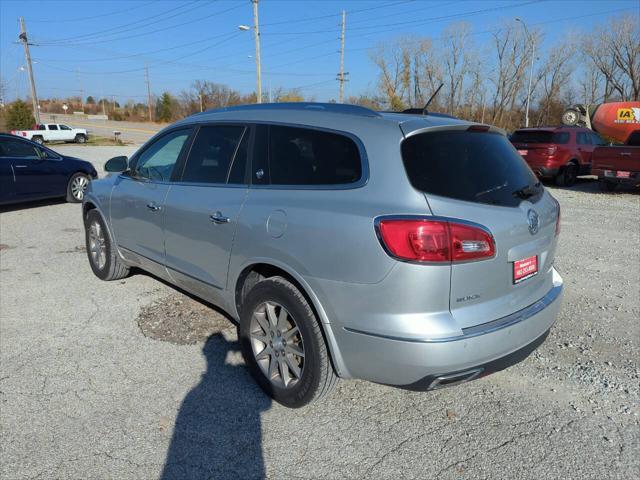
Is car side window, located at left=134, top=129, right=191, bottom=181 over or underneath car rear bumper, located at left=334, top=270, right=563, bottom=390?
over

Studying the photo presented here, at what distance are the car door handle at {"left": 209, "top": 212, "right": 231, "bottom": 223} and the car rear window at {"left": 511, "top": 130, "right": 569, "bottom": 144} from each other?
12.7 m

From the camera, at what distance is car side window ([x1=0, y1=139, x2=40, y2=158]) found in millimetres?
8789

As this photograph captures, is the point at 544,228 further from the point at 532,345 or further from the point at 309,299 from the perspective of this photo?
the point at 309,299

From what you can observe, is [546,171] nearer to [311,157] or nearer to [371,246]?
[311,157]

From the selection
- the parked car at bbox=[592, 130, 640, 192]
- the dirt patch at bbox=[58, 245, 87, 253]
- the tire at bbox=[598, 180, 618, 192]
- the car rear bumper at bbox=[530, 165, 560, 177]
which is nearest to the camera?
the dirt patch at bbox=[58, 245, 87, 253]

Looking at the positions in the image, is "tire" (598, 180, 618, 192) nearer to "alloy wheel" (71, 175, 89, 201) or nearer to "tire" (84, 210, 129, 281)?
"tire" (84, 210, 129, 281)

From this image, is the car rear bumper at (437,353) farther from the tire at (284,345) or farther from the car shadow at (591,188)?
the car shadow at (591,188)

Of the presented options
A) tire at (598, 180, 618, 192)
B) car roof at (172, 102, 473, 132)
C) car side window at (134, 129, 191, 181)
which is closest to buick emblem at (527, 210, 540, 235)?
car roof at (172, 102, 473, 132)

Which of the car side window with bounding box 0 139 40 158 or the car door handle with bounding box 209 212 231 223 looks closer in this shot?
the car door handle with bounding box 209 212 231 223

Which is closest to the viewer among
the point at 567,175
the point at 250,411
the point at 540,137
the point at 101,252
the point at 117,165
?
the point at 250,411

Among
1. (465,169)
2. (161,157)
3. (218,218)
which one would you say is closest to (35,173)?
(161,157)

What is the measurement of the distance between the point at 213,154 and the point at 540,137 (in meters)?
12.7

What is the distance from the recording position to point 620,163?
11.9 metres

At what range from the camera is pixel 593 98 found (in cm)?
5594
